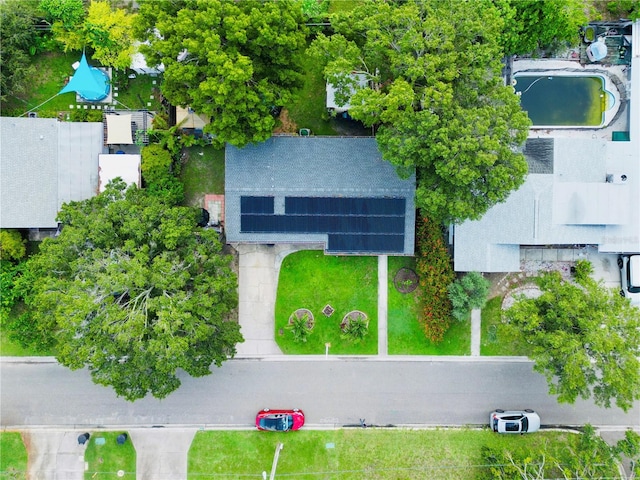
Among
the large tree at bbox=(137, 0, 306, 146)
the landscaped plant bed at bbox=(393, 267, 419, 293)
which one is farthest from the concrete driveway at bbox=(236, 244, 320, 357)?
the large tree at bbox=(137, 0, 306, 146)

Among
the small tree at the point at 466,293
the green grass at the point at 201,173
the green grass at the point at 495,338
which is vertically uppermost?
the green grass at the point at 201,173

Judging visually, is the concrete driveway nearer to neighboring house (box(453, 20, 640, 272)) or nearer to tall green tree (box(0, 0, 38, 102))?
neighboring house (box(453, 20, 640, 272))

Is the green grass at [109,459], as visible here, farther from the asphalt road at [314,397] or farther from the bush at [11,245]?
the bush at [11,245]

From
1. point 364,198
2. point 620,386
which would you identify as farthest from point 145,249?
point 620,386

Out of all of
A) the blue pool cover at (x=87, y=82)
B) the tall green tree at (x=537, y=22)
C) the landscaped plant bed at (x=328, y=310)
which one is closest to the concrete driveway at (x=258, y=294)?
the landscaped plant bed at (x=328, y=310)

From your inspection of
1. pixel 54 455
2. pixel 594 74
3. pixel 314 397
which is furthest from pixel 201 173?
pixel 594 74
